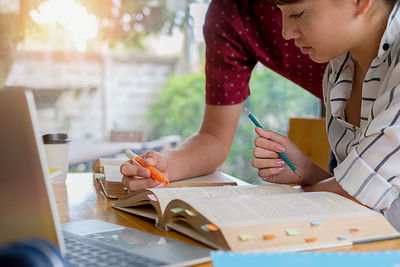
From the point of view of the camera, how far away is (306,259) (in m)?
0.61

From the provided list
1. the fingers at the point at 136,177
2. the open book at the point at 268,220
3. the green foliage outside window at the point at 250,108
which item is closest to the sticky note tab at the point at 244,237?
the open book at the point at 268,220

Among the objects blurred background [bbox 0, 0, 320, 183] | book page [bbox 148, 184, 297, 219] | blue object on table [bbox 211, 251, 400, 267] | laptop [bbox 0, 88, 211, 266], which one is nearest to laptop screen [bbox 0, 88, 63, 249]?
laptop [bbox 0, 88, 211, 266]

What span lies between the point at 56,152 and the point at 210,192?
0.44 metres

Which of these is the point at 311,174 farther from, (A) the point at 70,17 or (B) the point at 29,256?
(A) the point at 70,17

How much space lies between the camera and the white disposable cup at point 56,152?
1.22m

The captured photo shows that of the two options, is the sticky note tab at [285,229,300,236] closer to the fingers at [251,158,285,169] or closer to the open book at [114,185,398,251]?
the open book at [114,185,398,251]

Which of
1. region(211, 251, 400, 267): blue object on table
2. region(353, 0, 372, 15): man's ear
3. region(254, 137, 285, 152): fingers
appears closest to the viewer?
region(211, 251, 400, 267): blue object on table

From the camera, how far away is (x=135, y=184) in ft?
3.48

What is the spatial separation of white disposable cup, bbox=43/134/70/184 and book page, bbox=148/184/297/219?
1.31 ft

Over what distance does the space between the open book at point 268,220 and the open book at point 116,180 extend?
236 mm

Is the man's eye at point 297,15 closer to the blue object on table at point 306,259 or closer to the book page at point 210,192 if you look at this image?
the book page at point 210,192

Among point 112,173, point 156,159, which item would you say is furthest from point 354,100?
point 112,173

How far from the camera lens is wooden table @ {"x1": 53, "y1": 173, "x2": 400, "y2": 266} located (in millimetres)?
739

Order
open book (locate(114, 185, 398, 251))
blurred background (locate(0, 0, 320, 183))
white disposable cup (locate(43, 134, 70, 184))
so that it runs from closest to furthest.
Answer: open book (locate(114, 185, 398, 251)), white disposable cup (locate(43, 134, 70, 184)), blurred background (locate(0, 0, 320, 183))
